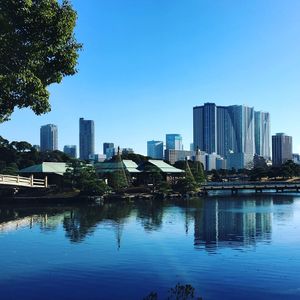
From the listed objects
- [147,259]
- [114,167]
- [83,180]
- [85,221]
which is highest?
[114,167]

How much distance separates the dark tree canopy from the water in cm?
811

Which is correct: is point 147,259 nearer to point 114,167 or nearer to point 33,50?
point 33,50

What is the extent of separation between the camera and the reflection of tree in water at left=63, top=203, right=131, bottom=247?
118 ft

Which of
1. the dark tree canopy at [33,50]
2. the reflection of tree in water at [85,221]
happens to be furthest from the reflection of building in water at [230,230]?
the dark tree canopy at [33,50]

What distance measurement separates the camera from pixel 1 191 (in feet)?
240

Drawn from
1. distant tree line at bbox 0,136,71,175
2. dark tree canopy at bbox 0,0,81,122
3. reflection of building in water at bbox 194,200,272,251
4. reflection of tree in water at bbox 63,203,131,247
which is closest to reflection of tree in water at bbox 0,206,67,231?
reflection of tree in water at bbox 63,203,131,247

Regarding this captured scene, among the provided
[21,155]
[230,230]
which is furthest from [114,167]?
[230,230]

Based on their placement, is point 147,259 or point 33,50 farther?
point 147,259

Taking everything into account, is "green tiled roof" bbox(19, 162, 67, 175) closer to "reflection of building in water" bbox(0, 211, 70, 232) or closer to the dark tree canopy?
"reflection of building in water" bbox(0, 211, 70, 232)

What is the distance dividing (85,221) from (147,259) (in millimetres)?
22379

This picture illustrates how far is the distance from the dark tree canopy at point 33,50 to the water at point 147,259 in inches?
319

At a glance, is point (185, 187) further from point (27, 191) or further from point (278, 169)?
point (278, 169)

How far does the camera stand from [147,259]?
24797 millimetres

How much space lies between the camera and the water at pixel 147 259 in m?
18.6
